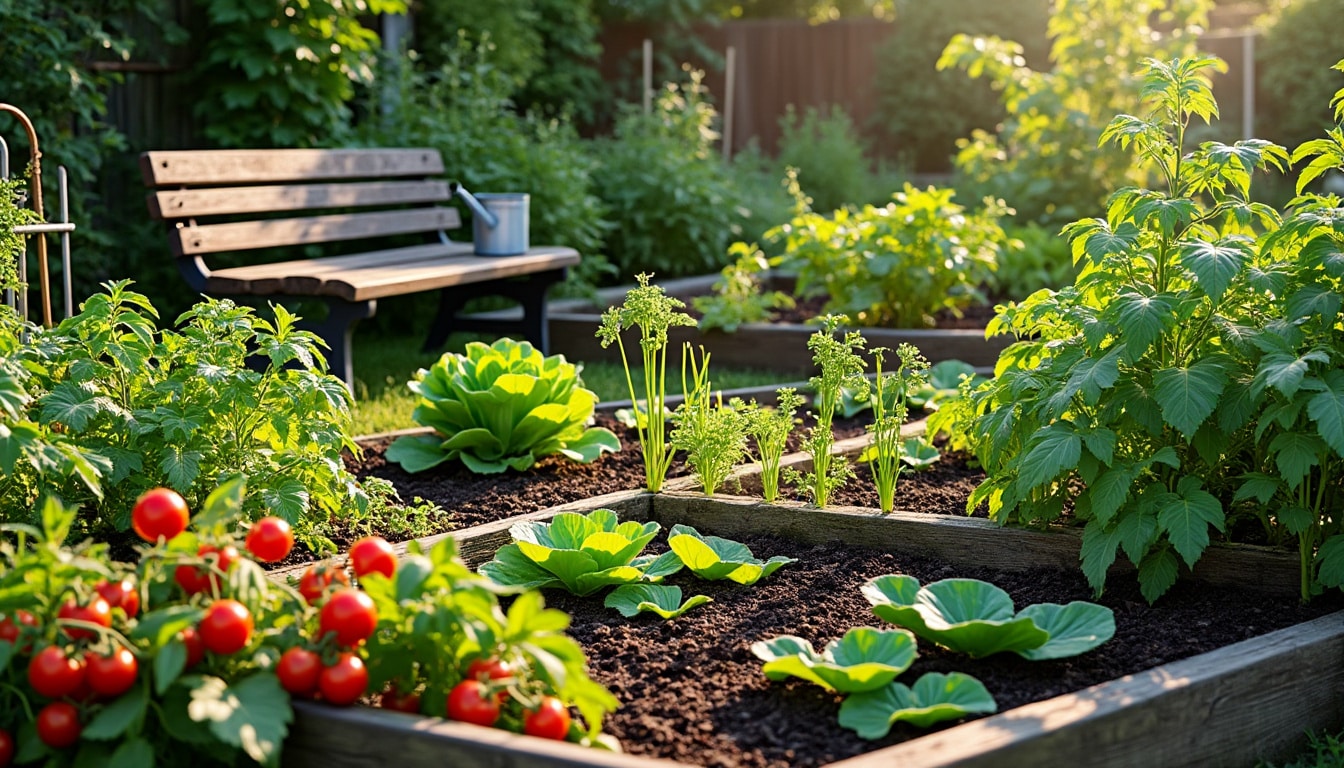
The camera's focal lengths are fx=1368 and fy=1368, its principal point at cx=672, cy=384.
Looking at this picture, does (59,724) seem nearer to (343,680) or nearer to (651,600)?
(343,680)

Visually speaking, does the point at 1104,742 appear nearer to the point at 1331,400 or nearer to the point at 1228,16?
the point at 1331,400

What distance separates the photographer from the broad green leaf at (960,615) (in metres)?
2.58

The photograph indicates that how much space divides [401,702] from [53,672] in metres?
0.53

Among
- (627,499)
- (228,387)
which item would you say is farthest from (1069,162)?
(228,387)

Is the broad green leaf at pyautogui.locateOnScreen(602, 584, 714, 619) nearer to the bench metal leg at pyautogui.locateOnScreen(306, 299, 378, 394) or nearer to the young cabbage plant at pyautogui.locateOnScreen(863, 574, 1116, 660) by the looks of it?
the young cabbage plant at pyautogui.locateOnScreen(863, 574, 1116, 660)

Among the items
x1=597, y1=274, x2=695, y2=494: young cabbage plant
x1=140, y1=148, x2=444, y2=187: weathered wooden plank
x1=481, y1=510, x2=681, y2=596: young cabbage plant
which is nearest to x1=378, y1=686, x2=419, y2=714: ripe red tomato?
x1=481, y1=510, x2=681, y2=596: young cabbage plant

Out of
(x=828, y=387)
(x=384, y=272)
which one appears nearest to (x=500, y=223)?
(x=384, y=272)

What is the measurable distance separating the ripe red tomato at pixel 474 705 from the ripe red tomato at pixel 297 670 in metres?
0.23

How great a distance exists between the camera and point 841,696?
8.36ft

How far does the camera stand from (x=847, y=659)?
2529 mm

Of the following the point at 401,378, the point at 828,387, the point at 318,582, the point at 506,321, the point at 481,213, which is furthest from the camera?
the point at 506,321

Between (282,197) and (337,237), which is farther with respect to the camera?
(337,237)

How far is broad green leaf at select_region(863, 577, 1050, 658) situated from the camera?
2.58 m

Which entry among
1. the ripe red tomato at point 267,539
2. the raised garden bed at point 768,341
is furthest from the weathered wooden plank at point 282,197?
the ripe red tomato at point 267,539
